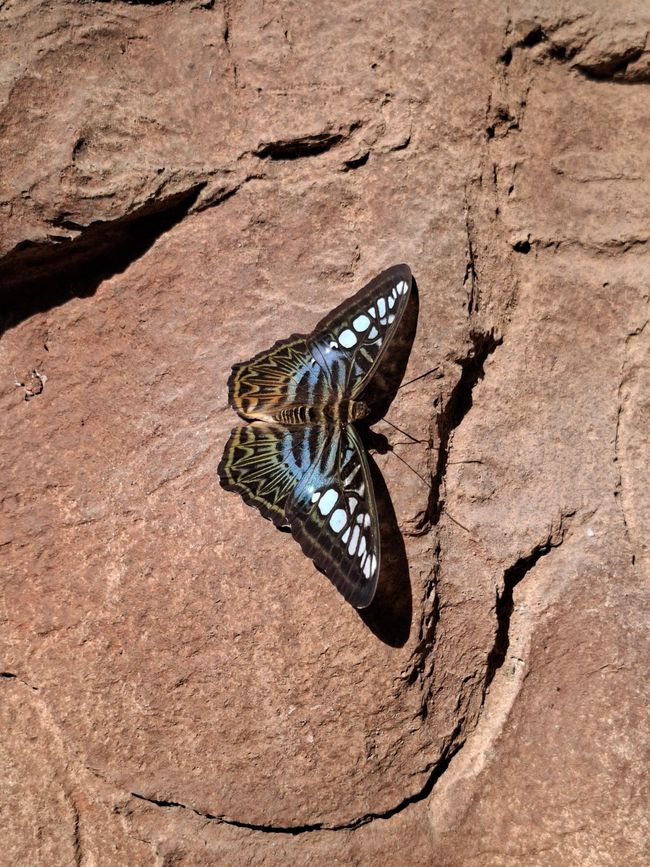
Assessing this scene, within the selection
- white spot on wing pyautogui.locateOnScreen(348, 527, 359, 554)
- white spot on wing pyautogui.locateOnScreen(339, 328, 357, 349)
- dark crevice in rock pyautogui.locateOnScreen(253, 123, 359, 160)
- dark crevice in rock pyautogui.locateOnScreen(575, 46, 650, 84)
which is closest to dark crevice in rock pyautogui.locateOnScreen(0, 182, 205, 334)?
dark crevice in rock pyautogui.locateOnScreen(253, 123, 359, 160)

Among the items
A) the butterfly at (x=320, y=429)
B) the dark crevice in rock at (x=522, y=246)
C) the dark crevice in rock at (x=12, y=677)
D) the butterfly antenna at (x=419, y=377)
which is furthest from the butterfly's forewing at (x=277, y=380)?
the dark crevice in rock at (x=12, y=677)

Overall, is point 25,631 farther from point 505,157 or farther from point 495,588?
point 505,157

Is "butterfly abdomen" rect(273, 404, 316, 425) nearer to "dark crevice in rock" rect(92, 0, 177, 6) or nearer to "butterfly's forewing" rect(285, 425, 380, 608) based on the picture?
"butterfly's forewing" rect(285, 425, 380, 608)

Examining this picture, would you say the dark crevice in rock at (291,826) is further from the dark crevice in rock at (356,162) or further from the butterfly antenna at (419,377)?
the dark crevice in rock at (356,162)

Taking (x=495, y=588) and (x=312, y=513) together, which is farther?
(x=495, y=588)

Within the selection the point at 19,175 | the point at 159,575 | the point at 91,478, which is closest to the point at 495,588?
the point at 159,575

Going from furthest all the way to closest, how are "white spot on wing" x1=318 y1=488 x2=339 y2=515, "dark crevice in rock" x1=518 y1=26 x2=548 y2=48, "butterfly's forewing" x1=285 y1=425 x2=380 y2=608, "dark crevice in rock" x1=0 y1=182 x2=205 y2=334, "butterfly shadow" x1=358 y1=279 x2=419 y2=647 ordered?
1. "dark crevice in rock" x1=518 y1=26 x2=548 y2=48
2. "dark crevice in rock" x1=0 y1=182 x2=205 y2=334
3. "butterfly shadow" x1=358 y1=279 x2=419 y2=647
4. "white spot on wing" x1=318 y1=488 x2=339 y2=515
5. "butterfly's forewing" x1=285 y1=425 x2=380 y2=608

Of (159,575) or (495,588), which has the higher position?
(159,575)
